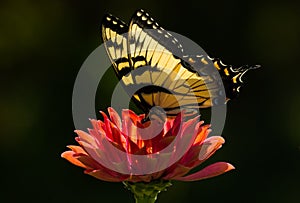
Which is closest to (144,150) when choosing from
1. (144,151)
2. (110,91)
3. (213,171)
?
(144,151)

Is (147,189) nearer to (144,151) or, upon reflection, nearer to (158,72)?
(144,151)

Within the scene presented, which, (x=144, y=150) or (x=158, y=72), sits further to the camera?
(x=158, y=72)

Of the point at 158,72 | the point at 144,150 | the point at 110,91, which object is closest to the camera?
the point at 144,150

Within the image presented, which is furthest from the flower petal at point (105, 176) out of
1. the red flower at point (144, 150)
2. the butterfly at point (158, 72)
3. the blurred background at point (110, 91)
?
the blurred background at point (110, 91)

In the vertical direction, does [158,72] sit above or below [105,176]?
above

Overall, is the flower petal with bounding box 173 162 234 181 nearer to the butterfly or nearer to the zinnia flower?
the zinnia flower

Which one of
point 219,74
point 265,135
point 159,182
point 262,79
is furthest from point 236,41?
point 159,182

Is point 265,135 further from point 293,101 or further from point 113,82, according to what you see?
point 113,82
